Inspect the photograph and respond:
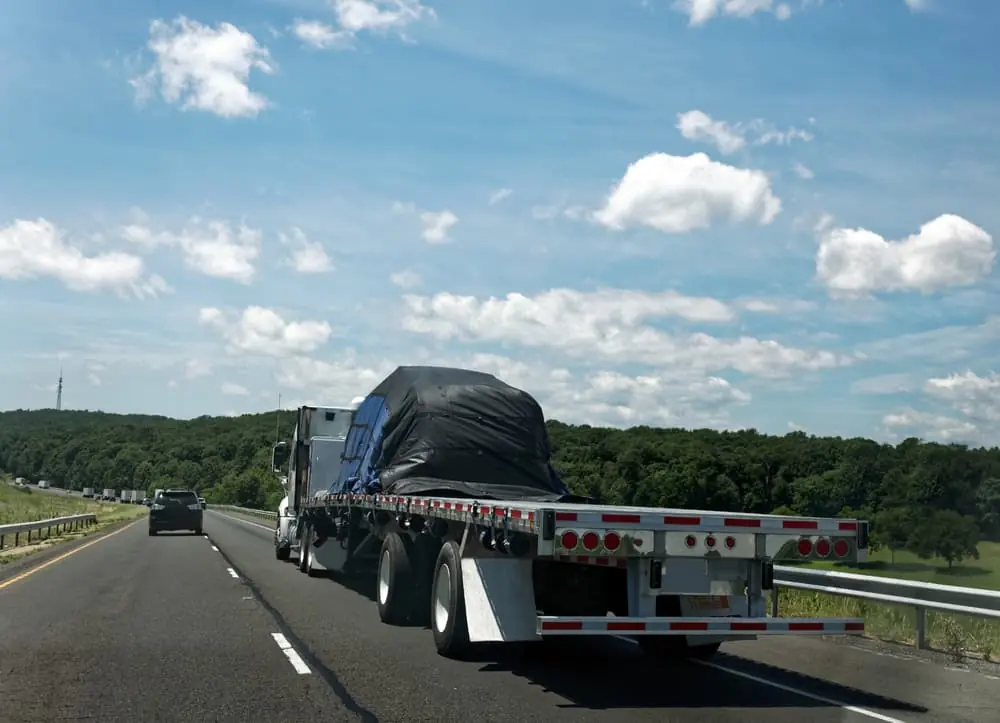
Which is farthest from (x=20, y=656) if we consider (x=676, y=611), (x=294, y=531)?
(x=294, y=531)

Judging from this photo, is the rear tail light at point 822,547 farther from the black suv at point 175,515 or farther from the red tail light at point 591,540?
the black suv at point 175,515

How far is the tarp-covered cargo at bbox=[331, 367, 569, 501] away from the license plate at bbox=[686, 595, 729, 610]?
4547mm

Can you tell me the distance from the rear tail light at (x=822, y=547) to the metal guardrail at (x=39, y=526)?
936 inches

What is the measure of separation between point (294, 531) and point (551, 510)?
52.5 feet

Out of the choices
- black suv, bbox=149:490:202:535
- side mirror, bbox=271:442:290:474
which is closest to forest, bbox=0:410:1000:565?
side mirror, bbox=271:442:290:474

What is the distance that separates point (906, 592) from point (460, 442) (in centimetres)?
568

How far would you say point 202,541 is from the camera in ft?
113

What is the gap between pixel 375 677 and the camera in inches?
352

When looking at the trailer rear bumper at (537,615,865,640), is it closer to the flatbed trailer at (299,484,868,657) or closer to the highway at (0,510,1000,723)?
the flatbed trailer at (299,484,868,657)

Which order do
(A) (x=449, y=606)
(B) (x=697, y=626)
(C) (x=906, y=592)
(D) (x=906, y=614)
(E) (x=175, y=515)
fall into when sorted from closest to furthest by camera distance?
(B) (x=697, y=626) → (A) (x=449, y=606) → (C) (x=906, y=592) → (D) (x=906, y=614) → (E) (x=175, y=515)

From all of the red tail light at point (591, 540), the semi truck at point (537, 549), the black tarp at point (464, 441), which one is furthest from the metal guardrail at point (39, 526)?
the red tail light at point (591, 540)

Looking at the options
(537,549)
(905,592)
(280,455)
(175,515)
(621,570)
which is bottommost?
(905,592)

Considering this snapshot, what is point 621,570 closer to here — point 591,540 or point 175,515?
point 591,540

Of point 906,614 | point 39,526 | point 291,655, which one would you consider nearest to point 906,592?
point 906,614
